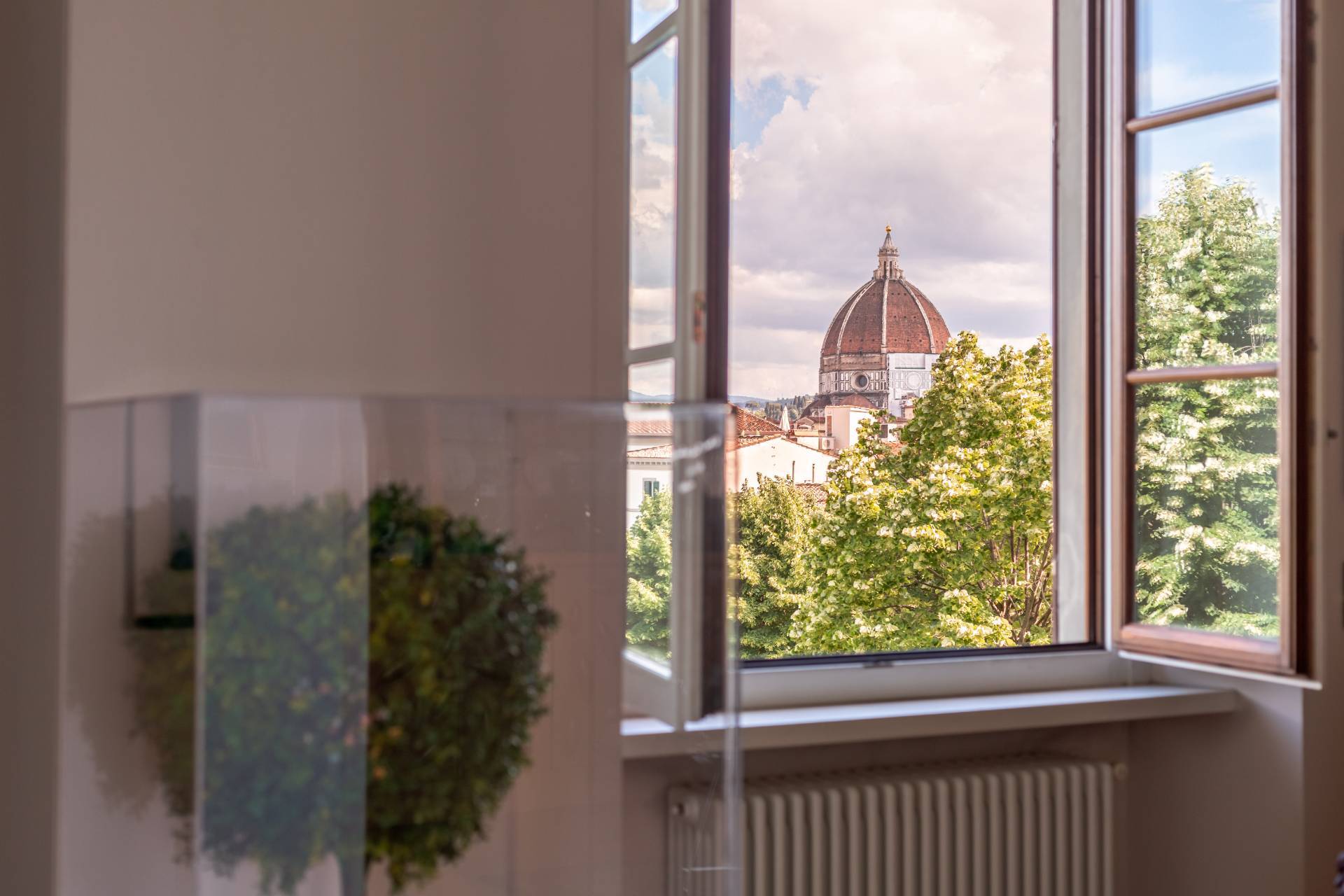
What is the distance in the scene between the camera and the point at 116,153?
4.44ft

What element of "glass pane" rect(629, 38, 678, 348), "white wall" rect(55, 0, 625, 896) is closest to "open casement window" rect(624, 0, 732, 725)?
"glass pane" rect(629, 38, 678, 348)

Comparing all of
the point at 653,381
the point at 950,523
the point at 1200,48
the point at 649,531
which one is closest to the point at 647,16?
the point at 653,381

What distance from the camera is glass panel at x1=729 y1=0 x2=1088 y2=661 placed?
2.60 metres

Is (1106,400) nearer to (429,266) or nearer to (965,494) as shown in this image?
(965,494)

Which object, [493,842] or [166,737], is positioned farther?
[493,842]

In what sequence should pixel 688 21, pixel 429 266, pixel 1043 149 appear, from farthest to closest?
pixel 1043 149 < pixel 688 21 < pixel 429 266

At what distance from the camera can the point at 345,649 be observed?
995 millimetres

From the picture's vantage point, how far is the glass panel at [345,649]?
966mm

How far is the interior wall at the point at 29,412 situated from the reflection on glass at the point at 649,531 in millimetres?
621

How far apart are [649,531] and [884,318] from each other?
5.50 feet

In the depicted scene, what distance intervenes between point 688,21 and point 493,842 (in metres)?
1.27

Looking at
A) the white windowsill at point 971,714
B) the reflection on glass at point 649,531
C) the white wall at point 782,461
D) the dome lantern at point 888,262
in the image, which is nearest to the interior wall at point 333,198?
the reflection on glass at point 649,531

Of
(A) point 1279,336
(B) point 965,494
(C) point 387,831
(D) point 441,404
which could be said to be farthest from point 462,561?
(B) point 965,494

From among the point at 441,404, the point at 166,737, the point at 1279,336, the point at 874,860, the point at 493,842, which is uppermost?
the point at 1279,336
